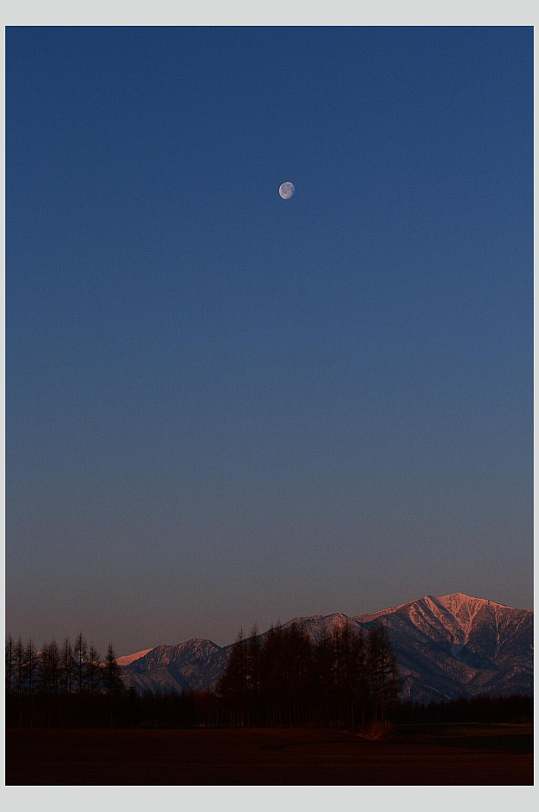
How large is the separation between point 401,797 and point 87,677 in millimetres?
32862

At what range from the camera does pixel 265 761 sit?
19406mm

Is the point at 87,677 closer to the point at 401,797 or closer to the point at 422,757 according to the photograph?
the point at 422,757

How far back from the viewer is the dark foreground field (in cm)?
1734

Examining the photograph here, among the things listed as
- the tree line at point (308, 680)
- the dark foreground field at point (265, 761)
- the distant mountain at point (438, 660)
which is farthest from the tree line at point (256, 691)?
the distant mountain at point (438, 660)

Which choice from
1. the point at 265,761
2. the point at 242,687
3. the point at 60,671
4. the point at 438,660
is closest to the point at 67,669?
the point at 60,671

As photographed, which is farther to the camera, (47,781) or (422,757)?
(422,757)

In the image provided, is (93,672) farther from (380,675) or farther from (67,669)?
(380,675)

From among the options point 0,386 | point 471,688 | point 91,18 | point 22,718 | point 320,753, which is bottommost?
point 471,688

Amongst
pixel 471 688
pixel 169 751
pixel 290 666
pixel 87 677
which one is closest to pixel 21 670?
pixel 87 677

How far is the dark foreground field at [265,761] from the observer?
1734 centimetres

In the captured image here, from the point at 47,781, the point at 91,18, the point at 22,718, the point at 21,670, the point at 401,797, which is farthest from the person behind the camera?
the point at 21,670

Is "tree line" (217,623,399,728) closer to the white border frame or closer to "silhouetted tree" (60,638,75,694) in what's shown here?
"silhouetted tree" (60,638,75,694)

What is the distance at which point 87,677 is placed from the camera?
47062 mm

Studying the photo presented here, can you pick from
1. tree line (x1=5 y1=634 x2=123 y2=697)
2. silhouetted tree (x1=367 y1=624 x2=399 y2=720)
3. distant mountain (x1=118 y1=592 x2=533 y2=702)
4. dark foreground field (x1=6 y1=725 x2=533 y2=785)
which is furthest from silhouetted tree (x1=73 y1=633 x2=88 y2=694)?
distant mountain (x1=118 y1=592 x2=533 y2=702)
